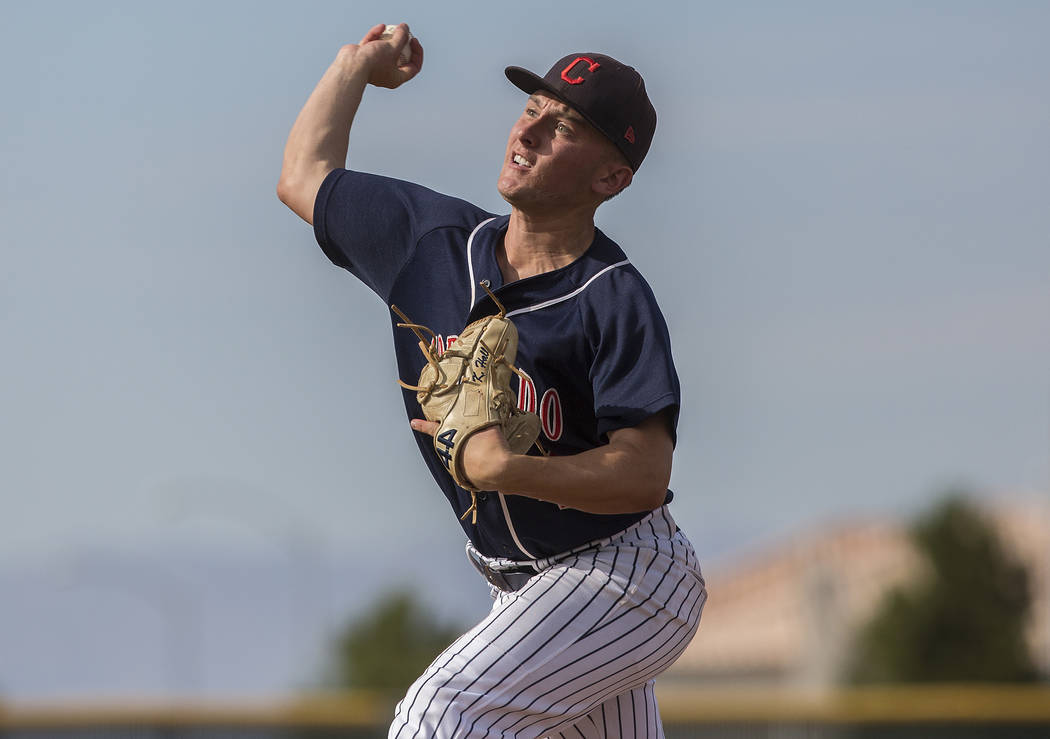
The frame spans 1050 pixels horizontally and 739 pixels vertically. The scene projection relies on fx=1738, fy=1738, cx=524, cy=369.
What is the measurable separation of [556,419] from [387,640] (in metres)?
40.5

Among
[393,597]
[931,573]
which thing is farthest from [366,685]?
[931,573]

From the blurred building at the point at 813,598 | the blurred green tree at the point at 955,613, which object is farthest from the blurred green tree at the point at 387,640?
the blurred green tree at the point at 955,613

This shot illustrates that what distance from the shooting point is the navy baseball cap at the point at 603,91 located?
4.79 m

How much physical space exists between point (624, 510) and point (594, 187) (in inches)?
37.7

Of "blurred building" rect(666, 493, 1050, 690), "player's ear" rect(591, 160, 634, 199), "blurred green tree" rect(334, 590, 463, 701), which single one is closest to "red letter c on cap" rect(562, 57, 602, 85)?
"player's ear" rect(591, 160, 634, 199)

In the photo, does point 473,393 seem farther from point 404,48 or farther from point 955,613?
point 955,613

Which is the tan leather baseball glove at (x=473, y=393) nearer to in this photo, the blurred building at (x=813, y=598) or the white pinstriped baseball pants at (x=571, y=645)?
the white pinstriped baseball pants at (x=571, y=645)

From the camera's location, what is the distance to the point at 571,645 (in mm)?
4516

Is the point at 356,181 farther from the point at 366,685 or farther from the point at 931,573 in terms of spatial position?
the point at 366,685

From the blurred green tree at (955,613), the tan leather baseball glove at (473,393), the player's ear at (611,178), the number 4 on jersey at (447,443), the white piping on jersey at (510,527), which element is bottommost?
the blurred green tree at (955,613)

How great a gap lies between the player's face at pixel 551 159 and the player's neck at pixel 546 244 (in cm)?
6

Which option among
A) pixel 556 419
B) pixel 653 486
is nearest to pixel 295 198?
pixel 556 419

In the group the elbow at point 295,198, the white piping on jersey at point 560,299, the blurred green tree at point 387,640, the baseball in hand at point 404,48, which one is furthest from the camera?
the blurred green tree at point 387,640

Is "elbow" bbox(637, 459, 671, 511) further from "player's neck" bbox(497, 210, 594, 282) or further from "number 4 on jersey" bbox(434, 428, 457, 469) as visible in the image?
"player's neck" bbox(497, 210, 594, 282)
